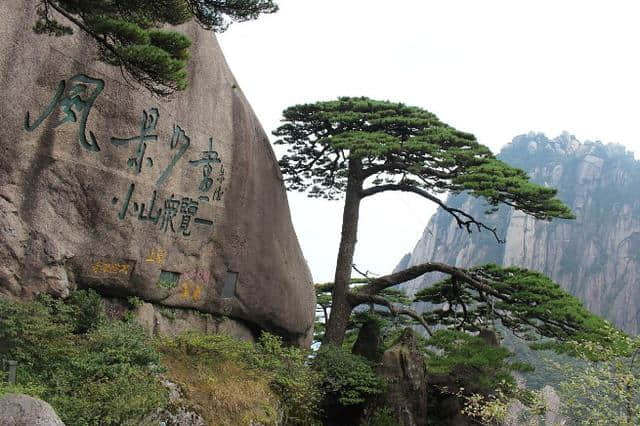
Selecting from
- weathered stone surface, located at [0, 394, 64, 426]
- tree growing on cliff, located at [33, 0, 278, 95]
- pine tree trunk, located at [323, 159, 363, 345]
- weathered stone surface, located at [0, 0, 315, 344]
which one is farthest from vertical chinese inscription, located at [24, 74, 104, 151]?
pine tree trunk, located at [323, 159, 363, 345]

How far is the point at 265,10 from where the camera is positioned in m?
5.30

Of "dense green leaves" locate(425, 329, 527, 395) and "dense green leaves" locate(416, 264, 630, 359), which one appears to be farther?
"dense green leaves" locate(425, 329, 527, 395)

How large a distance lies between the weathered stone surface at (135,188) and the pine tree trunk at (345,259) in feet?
3.18

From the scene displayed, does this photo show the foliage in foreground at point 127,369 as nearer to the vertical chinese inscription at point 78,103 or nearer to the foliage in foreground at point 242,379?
the foliage in foreground at point 242,379

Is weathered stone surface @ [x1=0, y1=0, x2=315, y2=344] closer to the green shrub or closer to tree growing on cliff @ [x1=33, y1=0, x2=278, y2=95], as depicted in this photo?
tree growing on cliff @ [x1=33, y1=0, x2=278, y2=95]

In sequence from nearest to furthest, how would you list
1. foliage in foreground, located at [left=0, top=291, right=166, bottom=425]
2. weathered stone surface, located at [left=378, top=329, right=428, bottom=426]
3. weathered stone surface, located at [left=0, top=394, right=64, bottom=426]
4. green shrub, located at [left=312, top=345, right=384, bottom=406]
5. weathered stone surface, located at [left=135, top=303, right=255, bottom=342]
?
weathered stone surface, located at [left=0, top=394, right=64, bottom=426] < foliage in foreground, located at [left=0, top=291, right=166, bottom=425] < weathered stone surface, located at [left=135, top=303, right=255, bottom=342] < green shrub, located at [left=312, top=345, right=384, bottom=406] < weathered stone surface, located at [left=378, top=329, right=428, bottom=426]

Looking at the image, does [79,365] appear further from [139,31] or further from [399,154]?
[399,154]

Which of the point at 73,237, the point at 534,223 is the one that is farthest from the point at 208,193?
the point at 534,223

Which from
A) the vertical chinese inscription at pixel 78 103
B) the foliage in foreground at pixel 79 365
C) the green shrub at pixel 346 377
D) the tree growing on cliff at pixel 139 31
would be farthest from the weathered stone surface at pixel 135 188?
the green shrub at pixel 346 377

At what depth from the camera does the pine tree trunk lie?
37.8 feet

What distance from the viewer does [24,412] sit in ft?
11.7

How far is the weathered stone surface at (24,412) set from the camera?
351 centimetres

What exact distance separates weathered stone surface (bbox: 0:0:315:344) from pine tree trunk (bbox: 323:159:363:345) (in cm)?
97

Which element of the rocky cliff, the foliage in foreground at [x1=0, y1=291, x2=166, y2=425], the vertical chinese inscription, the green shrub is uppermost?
the rocky cliff
